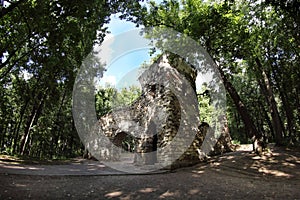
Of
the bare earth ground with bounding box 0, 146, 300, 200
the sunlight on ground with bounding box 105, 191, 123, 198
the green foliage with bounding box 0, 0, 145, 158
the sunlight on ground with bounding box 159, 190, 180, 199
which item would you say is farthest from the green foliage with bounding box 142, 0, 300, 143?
the sunlight on ground with bounding box 105, 191, 123, 198

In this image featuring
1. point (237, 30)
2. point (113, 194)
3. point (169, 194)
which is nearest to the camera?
point (113, 194)

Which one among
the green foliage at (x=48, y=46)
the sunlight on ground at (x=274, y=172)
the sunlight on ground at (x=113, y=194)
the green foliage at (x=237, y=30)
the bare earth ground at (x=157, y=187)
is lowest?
the sunlight on ground at (x=113, y=194)

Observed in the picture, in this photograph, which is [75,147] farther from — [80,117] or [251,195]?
[251,195]

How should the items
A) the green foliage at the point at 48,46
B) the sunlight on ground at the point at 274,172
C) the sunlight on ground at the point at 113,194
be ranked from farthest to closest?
the sunlight on ground at the point at 274,172
the green foliage at the point at 48,46
the sunlight on ground at the point at 113,194

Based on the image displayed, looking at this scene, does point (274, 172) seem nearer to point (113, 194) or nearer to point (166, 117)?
point (166, 117)

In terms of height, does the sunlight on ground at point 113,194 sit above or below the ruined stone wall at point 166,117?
below

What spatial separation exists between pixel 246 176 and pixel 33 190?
6969mm

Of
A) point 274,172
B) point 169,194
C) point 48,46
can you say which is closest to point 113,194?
point 169,194

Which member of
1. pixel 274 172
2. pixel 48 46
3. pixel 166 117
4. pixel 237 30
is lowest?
pixel 274 172

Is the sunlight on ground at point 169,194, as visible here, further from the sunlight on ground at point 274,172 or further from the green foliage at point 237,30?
the green foliage at point 237,30

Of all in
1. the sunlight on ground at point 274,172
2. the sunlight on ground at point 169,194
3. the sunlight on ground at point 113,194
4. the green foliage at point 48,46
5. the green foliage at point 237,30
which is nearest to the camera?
the sunlight on ground at point 113,194

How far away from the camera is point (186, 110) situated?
37.2 ft

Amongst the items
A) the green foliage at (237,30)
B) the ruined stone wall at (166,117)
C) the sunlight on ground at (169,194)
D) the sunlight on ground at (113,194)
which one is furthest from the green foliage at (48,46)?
the sunlight on ground at (169,194)

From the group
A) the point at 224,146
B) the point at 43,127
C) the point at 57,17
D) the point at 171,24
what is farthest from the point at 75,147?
the point at 57,17
